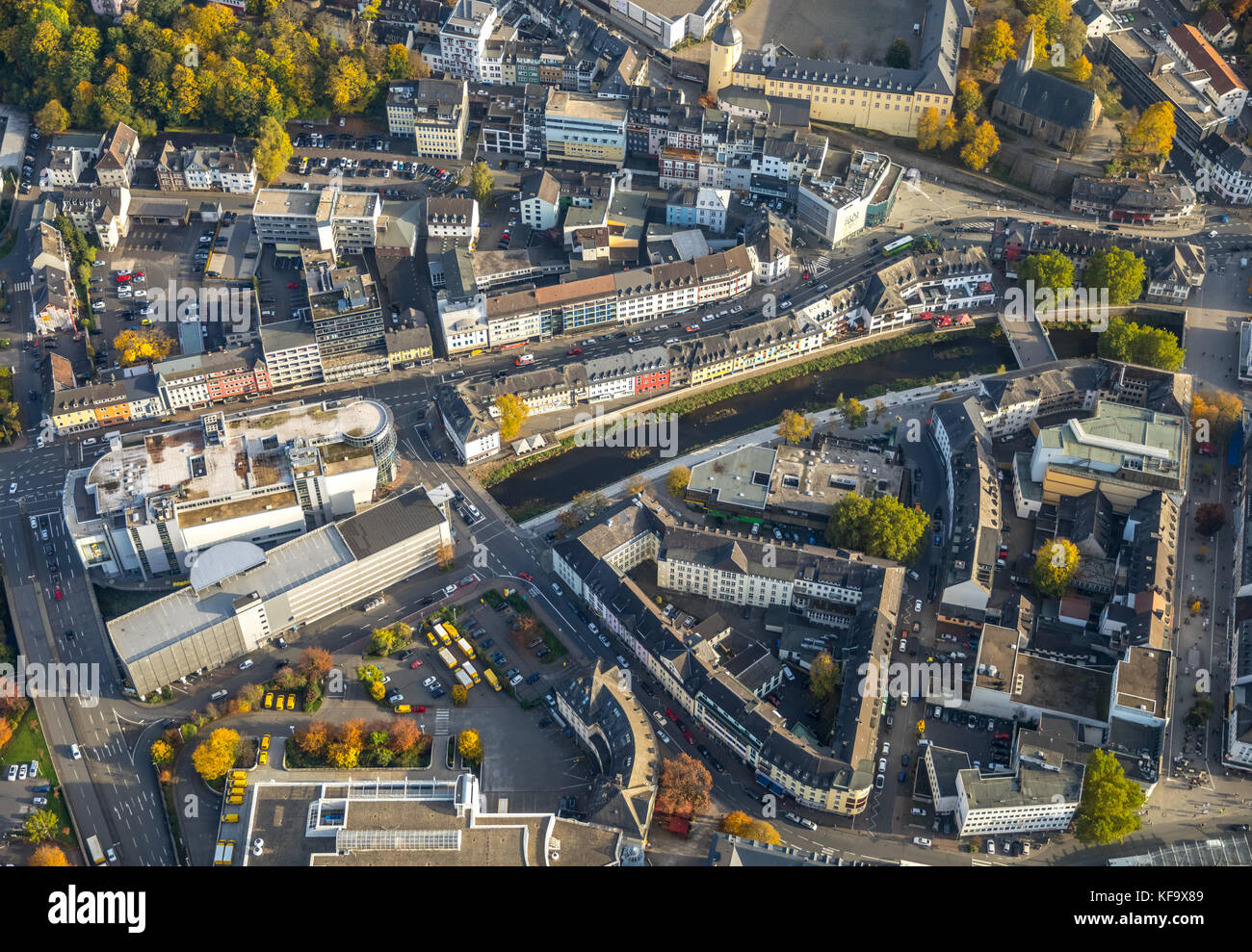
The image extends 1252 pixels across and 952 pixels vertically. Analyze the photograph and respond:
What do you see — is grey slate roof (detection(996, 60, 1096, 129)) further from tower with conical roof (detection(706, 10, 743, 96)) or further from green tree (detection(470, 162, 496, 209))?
green tree (detection(470, 162, 496, 209))

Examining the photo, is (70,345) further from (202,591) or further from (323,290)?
(202,591)

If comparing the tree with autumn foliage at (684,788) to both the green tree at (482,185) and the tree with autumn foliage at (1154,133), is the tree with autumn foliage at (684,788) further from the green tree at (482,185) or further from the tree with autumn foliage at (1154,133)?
the tree with autumn foliage at (1154,133)

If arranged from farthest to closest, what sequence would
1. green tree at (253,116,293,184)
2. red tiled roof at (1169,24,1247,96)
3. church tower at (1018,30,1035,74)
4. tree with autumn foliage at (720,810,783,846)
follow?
church tower at (1018,30,1035,74), red tiled roof at (1169,24,1247,96), green tree at (253,116,293,184), tree with autumn foliage at (720,810,783,846)

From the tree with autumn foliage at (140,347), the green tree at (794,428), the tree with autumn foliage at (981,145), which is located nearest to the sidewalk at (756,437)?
the green tree at (794,428)

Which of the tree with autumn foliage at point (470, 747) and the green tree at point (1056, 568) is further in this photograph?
the green tree at point (1056, 568)

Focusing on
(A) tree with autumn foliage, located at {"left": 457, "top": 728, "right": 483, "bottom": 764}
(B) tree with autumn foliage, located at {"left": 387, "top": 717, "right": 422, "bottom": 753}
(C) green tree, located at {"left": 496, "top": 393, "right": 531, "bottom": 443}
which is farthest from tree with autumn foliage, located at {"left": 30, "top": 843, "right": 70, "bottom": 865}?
(C) green tree, located at {"left": 496, "top": 393, "right": 531, "bottom": 443}

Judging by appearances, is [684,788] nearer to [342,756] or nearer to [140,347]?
[342,756]
